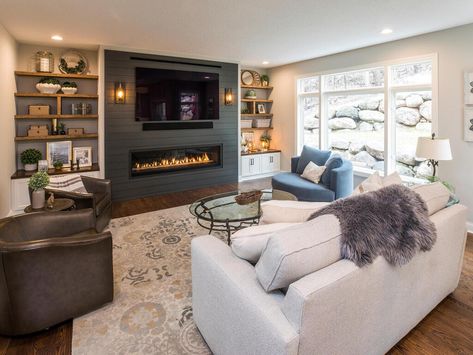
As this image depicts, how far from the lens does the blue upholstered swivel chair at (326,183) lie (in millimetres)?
4297

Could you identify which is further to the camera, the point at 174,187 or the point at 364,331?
the point at 174,187

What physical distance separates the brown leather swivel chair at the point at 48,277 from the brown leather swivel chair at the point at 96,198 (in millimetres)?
1107

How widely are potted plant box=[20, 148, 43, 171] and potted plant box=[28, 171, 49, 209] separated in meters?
1.97

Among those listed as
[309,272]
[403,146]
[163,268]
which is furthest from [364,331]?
[403,146]

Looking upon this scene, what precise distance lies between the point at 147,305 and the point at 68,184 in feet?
8.23

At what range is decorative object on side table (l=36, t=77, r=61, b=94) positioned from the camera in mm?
4721

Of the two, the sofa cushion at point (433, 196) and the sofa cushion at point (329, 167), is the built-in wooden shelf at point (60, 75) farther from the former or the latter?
→ the sofa cushion at point (433, 196)

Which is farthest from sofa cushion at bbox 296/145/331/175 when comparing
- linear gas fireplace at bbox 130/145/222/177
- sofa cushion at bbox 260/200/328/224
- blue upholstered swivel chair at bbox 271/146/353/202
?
sofa cushion at bbox 260/200/328/224

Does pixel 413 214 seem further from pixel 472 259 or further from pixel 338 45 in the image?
pixel 338 45

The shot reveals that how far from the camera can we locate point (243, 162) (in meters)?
6.86

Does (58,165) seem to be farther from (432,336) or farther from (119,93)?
(432,336)

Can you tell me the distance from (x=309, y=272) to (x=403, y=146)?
14.3ft

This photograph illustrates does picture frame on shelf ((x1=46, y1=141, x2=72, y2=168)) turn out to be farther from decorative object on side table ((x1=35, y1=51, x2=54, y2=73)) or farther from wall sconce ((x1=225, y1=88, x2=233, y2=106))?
wall sconce ((x1=225, y1=88, x2=233, y2=106))

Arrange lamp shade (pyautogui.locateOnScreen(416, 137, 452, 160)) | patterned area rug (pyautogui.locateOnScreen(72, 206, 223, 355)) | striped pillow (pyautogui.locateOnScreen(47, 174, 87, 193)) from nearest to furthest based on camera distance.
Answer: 1. patterned area rug (pyautogui.locateOnScreen(72, 206, 223, 355))
2. lamp shade (pyautogui.locateOnScreen(416, 137, 452, 160))
3. striped pillow (pyautogui.locateOnScreen(47, 174, 87, 193))
